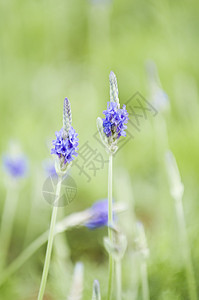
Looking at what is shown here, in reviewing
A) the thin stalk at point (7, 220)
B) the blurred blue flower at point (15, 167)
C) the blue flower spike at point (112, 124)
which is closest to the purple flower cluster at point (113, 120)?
the blue flower spike at point (112, 124)

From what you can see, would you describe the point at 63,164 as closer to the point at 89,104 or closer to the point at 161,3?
the point at 89,104

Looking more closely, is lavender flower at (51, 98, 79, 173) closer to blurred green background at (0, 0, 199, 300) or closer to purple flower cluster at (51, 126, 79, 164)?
purple flower cluster at (51, 126, 79, 164)

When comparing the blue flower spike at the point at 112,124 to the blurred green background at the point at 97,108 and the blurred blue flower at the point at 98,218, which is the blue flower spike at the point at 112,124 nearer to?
the blurred blue flower at the point at 98,218

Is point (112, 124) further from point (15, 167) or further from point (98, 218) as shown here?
point (15, 167)

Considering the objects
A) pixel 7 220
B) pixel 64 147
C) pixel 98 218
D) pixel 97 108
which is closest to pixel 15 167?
pixel 7 220

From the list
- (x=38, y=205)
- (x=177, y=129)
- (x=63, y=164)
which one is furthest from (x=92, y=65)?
(x=63, y=164)
